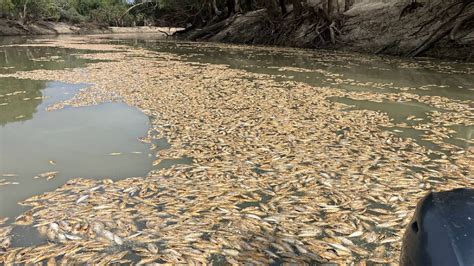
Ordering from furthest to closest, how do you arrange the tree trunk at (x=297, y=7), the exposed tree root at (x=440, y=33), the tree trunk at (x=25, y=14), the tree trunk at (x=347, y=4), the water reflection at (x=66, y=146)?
1. the tree trunk at (x=25, y=14)
2. the tree trunk at (x=347, y=4)
3. the tree trunk at (x=297, y=7)
4. the exposed tree root at (x=440, y=33)
5. the water reflection at (x=66, y=146)

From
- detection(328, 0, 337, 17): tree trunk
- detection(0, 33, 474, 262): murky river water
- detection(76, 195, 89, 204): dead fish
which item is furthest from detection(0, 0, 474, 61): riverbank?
detection(76, 195, 89, 204): dead fish

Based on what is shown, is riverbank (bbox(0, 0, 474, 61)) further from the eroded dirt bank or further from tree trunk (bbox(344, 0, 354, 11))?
tree trunk (bbox(344, 0, 354, 11))

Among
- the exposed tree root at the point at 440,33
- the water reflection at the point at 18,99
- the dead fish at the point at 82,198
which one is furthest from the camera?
the exposed tree root at the point at 440,33

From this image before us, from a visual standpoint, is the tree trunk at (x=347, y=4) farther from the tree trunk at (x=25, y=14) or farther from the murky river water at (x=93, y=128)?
the tree trunk at (x=25, y=14)

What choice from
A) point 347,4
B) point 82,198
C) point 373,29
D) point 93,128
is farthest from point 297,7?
point 82,198

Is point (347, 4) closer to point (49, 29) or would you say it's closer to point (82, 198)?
point (82, 198)

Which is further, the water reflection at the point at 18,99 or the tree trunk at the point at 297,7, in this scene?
the tree trunk at the point at 297,7

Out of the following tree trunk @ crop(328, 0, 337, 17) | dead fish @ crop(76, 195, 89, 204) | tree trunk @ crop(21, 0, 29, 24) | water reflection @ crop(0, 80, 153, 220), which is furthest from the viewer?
tree trunk @ crop(21, 0, 29, 24)

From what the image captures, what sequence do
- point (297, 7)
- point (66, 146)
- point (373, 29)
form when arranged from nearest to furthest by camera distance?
point (66, 146), point (373, 29), point (297, 7)

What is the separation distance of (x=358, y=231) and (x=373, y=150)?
2.63m

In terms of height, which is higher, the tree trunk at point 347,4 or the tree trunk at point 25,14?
the tree trunk at point 25,14

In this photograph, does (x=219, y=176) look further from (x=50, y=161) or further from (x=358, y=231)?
(x=50, y=161)

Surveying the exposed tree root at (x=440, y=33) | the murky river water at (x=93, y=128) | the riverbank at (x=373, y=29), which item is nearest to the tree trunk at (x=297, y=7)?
the riverbank at (x=373, y=29)

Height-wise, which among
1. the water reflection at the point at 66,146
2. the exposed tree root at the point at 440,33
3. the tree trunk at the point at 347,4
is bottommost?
the water reflection at the point at 66,146
